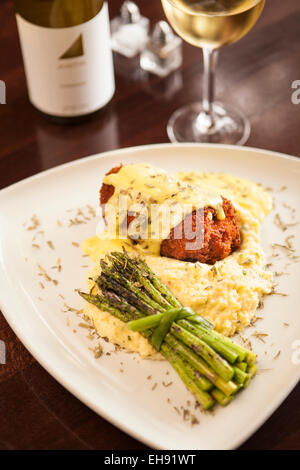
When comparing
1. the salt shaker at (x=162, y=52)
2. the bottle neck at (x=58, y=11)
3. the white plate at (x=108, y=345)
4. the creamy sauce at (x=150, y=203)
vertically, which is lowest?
the white plate at (x=108, y=345)

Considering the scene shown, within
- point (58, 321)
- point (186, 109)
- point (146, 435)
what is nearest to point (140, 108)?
point (186, 109)

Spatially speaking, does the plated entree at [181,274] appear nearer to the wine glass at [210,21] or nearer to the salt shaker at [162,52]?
the wine glass at [210,21]

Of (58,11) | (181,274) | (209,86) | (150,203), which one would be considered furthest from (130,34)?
(181,274)

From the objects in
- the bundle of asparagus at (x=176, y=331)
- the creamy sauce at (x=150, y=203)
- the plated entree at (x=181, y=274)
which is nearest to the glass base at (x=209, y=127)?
the plated entree at (x=181, y=274)

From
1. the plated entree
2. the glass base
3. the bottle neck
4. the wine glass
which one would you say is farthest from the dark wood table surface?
the bottle neck

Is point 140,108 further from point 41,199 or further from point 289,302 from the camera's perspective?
point 289,302

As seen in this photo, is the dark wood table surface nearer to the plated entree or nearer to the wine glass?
the wine glass

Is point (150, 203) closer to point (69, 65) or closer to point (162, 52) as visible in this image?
point (69, 65)
